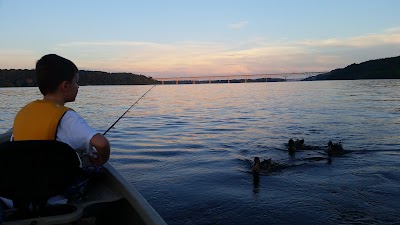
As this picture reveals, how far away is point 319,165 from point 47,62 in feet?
29.2

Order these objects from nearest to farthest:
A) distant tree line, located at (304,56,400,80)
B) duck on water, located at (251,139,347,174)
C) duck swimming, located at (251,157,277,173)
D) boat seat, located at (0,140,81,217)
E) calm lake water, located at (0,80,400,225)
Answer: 1. boat seat, located at (0,140,81,217)
2. calm lake water, located at (0,80,400,225)
3. duck swimming, located at (251,157,277,173)
4. duck on water, located at (251,139,347,174)
5. distant tree line, located at (304,56,400,80)

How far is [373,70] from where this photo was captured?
15950 centimetres

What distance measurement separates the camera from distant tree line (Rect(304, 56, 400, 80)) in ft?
495

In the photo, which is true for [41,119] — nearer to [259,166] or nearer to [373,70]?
[259,166]

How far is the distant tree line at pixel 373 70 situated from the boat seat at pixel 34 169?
537 feet

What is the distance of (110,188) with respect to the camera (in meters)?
4.28

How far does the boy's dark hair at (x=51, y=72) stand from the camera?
9.84 ft

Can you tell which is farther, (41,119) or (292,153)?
(292,153)

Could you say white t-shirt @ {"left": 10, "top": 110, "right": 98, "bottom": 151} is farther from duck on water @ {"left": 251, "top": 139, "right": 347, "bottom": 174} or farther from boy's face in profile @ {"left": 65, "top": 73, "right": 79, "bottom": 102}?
duck on water @ {"left": 251, "top": 139, "right": 347, "bottom": 174}

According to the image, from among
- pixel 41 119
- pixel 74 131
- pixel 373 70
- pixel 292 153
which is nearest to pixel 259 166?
pixel 292 153

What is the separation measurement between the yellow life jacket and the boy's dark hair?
7.6 inches

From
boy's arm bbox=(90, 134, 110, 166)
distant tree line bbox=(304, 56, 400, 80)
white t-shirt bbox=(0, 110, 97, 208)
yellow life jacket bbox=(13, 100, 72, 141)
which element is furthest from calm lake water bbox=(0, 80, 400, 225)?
distant tree line bbox=(304, 56, 400, 80)

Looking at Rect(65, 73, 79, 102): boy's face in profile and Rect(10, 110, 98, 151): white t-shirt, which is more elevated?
Rect(65, 73, 79, 102): boy's face in profile

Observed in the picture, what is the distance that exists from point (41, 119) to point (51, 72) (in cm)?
42
